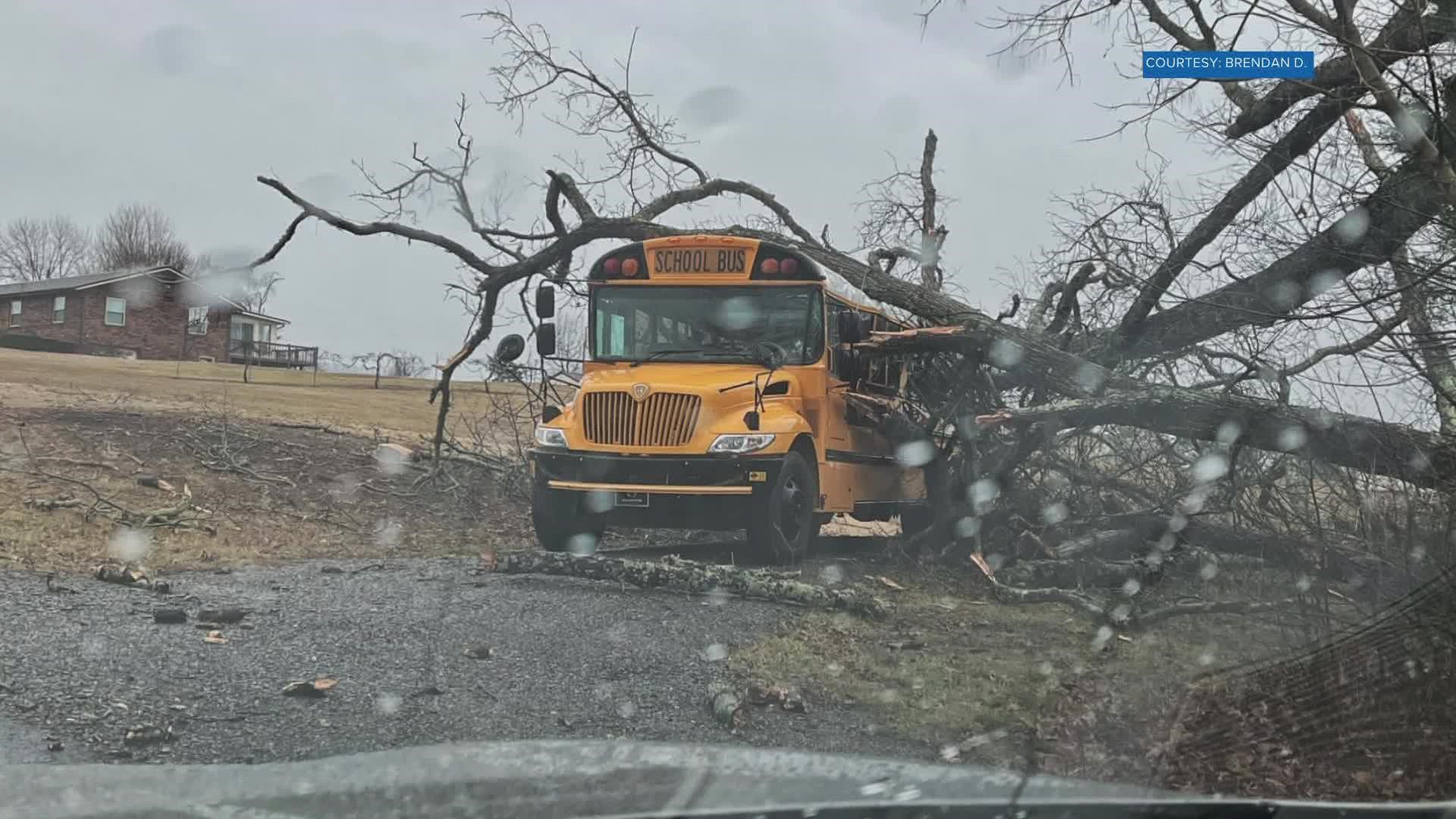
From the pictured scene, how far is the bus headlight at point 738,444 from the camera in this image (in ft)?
27.3

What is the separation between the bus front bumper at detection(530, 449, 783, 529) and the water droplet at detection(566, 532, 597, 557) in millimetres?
386

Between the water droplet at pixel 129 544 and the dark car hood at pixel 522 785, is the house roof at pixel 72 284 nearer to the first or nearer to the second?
the water droplet at pixel 129 544

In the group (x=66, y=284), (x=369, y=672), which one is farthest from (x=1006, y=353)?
(x=66, y=284)

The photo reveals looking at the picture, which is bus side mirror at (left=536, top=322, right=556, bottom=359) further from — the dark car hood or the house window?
the house window

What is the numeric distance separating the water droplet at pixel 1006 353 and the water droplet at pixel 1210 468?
161 centimetres

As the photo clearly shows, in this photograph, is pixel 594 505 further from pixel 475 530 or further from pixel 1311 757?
pixel 1311 757

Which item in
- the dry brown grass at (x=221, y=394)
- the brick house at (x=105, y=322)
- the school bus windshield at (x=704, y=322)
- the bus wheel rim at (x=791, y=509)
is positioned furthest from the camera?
the brick house at (x=105, y=322)

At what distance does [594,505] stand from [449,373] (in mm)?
4150

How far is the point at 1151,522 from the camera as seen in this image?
27.8 feet

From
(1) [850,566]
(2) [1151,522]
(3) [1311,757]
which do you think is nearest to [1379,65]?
(3) [1311,757]

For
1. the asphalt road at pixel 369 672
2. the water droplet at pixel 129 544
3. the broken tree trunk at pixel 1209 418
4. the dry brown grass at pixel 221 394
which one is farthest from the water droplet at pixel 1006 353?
the water droplet at pixel 129 544

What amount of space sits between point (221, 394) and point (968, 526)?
51.2 ft

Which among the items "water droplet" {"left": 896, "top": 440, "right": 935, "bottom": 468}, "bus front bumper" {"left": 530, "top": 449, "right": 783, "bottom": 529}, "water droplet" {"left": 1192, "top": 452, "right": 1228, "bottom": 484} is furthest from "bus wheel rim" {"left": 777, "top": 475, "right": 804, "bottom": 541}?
"water droplet" {"left": 1192, "top": 452, "right": 1228, "bottom": 484}

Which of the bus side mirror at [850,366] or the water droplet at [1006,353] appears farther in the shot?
the bus side mirror at [850,366]
